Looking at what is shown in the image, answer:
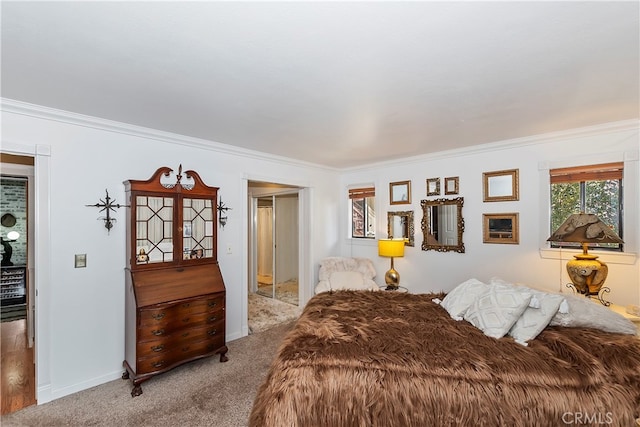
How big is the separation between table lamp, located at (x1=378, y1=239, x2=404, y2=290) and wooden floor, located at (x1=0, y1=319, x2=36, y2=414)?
151 inches

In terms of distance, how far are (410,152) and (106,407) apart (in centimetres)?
415

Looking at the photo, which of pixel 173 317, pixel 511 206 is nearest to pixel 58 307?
pixel 173 317

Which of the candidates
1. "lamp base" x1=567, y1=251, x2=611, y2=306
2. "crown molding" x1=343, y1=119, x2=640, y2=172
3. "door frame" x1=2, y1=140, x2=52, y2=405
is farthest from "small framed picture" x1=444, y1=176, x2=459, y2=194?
"door frame" x1=2, y1=140, x2=52, y2=405

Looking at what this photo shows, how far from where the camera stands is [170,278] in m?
2.88

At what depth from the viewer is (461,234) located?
3855mm

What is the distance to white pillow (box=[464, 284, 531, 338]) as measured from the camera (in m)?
1.98

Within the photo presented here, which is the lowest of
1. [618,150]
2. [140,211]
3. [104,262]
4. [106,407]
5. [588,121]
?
[106,407]

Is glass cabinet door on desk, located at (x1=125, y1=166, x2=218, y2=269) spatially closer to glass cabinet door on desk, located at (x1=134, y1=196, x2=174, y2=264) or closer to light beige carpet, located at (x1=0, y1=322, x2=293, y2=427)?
glass cabinet door on desk, located at (x1=134, y1=196, x2=174, y2=264)

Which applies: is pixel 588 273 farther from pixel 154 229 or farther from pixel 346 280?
pixel 154 229

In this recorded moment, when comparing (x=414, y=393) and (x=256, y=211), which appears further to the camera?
(x=256, y=211)

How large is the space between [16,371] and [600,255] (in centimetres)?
586

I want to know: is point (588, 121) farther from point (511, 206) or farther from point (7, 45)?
point (7, 45)

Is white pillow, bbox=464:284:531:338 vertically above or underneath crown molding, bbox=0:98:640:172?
underneath

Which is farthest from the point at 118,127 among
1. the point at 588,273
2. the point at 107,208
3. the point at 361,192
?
the point at 588,273
